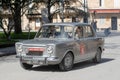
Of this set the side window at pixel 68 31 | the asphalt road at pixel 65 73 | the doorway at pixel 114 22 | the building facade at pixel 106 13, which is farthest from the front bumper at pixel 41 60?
the doorway at pixel 114 22

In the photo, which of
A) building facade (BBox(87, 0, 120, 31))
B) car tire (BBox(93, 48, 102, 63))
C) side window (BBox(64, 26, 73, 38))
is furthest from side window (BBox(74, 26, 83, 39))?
building facade (BBox(87, 0, 120, 31))

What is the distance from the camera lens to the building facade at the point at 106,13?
69.9m

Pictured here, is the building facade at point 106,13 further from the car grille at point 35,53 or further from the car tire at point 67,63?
the car grille at point 35,53

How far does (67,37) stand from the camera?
14148 mm

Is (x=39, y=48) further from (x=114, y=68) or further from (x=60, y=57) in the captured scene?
(x=114, y=68)

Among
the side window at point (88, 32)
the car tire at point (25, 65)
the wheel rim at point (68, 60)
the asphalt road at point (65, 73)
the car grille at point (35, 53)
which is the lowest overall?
the asphalt road at point (65, 73)

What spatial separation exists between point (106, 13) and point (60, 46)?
57.9m

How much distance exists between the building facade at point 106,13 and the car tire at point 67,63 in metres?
56.1

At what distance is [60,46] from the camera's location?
43.2 ft

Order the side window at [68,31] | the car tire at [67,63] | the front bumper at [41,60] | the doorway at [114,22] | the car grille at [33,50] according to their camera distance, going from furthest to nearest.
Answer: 1. the doorway at [114,22]
2. the side window at [68,31]
3. the car tire at [67,63]
4. the car grille at [33,50]
5. the front bumper at [41,60]

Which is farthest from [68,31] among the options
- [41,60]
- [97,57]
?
[97,57]

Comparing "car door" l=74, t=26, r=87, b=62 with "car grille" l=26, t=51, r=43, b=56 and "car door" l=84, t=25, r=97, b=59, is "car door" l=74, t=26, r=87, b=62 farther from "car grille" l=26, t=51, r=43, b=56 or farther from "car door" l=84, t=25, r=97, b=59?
"car grille" l=26, t=51, r=43, b=56

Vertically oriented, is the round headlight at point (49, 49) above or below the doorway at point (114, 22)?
above

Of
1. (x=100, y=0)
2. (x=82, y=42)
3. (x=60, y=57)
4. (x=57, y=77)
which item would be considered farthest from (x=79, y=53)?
(x=100, y=0)
